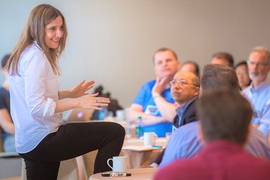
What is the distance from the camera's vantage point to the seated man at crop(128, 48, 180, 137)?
452cm

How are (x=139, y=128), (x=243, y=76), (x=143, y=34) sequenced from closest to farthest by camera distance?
1. (x=139, y=128)
2. (x=243, y=76)
3. (x=143, y=34)

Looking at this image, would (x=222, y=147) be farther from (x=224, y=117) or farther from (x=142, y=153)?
(x=142, y=153)

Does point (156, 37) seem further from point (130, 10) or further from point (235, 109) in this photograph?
point (235, 109)

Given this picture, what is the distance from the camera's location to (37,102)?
2.50m

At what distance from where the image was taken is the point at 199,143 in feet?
6.48

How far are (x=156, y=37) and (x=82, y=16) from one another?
1138mm

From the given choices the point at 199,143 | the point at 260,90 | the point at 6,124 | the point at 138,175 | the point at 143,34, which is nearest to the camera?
the point at 199,143

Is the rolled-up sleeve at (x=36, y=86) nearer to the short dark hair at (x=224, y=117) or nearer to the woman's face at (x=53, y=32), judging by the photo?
the woman's face at (x=53, y=32)

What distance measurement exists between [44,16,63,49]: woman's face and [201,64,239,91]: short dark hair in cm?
84

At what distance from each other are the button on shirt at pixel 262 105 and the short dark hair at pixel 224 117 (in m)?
3.10

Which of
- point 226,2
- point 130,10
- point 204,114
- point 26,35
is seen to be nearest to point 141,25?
point 130,10

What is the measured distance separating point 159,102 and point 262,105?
1.01m

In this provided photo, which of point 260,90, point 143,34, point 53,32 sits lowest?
point 260,90

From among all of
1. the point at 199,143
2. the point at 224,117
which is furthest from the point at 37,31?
the point at 224,117
